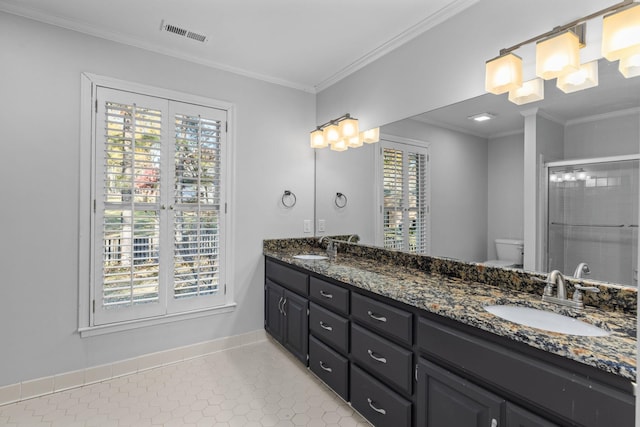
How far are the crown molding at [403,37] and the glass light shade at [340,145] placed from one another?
615 mm

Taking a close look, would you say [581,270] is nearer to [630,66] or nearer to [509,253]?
[509,253]

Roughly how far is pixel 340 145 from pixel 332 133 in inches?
5.1

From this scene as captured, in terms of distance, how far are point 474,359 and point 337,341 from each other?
0.96m

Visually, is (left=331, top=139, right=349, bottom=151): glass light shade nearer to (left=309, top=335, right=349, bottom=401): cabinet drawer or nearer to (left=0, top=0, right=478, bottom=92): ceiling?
(left=0, top=0, right=478, bottom=92): ceiling

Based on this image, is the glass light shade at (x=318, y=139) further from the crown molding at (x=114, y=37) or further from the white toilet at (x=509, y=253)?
the white toilet at (x=509, y=253)

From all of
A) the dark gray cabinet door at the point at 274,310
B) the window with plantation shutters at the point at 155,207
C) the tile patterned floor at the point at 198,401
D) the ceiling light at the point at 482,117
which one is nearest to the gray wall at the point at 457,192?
the ceiling light at the point at 482,117

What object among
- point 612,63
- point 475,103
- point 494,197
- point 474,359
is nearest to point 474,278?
point 494,197

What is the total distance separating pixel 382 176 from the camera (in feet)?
8.55

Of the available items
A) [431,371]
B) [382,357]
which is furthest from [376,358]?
[431,371]

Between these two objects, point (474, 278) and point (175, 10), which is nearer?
point (474, 278)

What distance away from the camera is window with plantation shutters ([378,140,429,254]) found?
2.29 metres

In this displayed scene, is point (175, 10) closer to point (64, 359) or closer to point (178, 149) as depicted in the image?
point (178, 149)

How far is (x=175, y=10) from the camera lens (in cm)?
207

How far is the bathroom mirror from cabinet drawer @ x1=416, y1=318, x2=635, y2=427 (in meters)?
0.67
